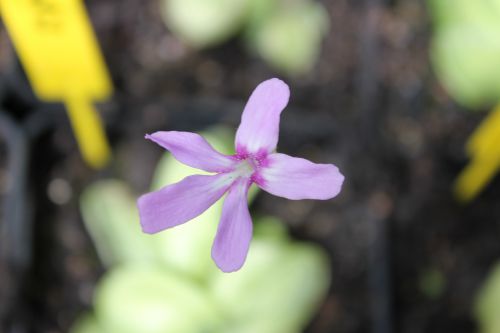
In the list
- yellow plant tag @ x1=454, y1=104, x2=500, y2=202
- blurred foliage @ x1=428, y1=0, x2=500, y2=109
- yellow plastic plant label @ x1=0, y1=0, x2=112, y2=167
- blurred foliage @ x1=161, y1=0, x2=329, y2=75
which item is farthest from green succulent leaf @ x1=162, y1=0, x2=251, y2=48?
yellow plant tag @ x1=454, y1=104, x2=500, y2=202

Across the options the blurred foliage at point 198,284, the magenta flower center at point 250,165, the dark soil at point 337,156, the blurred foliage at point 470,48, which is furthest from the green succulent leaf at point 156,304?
the blurred foliage at point 470,48

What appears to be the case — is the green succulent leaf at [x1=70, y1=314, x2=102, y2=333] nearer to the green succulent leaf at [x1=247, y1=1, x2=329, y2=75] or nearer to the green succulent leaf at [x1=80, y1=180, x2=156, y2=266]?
the green succulent leaf at [x1=80, y1=180, x2=156, y2=266]

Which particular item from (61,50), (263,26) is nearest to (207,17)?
(263,26)

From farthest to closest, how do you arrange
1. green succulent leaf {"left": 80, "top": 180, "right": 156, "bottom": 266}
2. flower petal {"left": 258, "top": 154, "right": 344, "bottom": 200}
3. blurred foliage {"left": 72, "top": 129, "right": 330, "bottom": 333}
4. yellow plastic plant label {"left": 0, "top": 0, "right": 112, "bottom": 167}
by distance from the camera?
green succulent leaf {"left": 80, "top": 180, "right": 156, "bottom": 266} < blurred foliage {"left": 72, "top": 129, "right": 330, "bottom": 333} < yellow plastic plant label {"left": 0, "top": 0, "right": 112, "bottom": 167} < flower petal {"left": 258, "top": 154, "right": 344, "bottom": 200}

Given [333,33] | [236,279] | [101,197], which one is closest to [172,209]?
[236,279]

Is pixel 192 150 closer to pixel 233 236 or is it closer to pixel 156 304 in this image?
pixel 233 236

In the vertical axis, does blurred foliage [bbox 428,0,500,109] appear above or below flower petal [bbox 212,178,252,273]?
above

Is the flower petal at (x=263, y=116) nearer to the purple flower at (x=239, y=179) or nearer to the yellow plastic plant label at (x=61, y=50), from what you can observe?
the purple flower at (x=239, y=179)
